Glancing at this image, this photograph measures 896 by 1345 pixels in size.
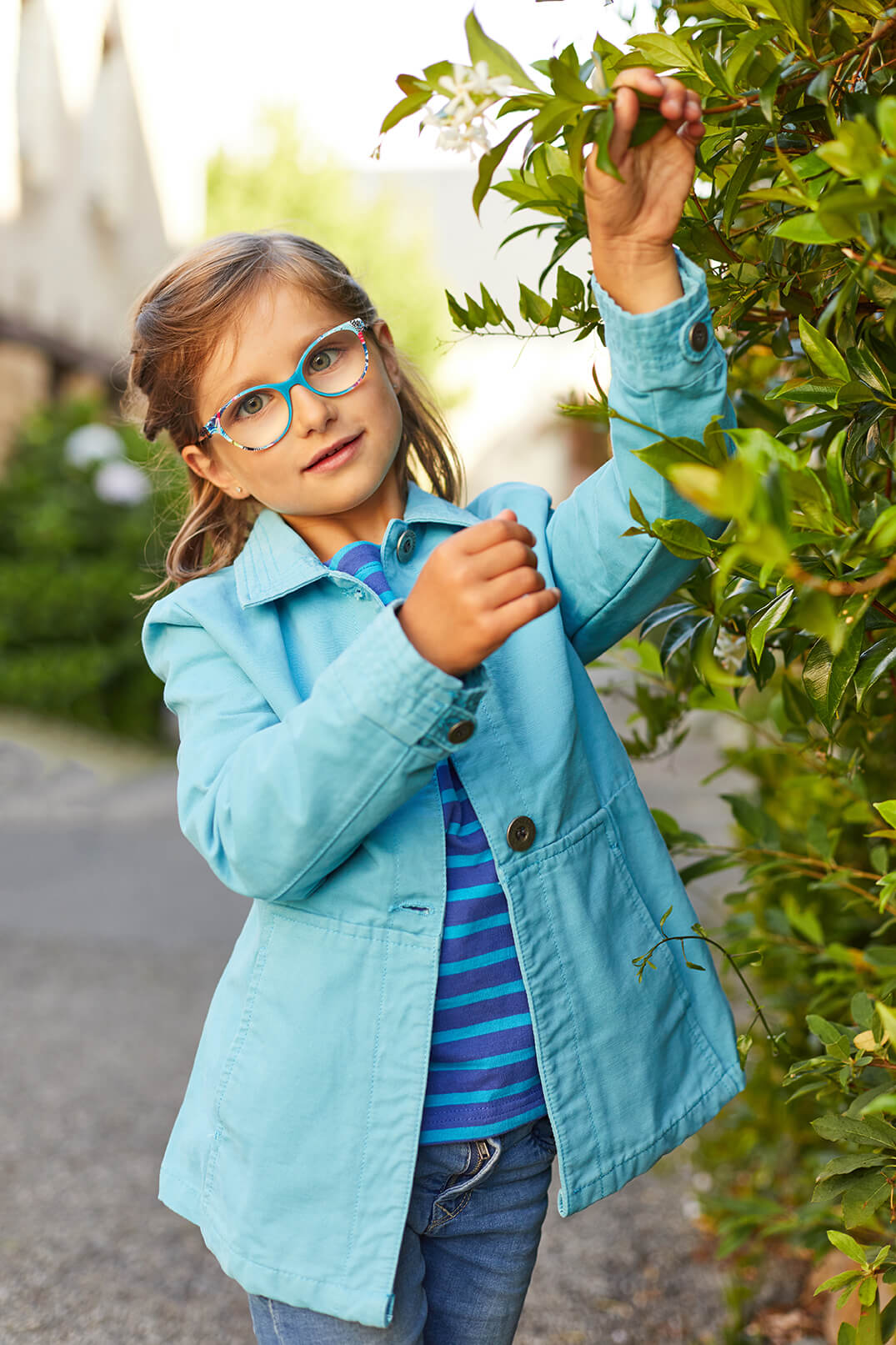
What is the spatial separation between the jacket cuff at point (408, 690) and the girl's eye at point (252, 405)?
44cm

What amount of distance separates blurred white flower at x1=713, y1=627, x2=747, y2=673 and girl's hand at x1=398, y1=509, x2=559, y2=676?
1.63 ft

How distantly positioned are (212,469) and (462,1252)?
1103mm

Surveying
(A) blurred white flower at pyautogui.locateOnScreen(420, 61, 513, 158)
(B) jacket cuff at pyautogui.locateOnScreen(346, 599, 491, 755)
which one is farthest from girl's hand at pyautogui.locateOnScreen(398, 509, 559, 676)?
(A) blurred white flower at pyautogui.locateOnScreen(420, 61, 513, 158)

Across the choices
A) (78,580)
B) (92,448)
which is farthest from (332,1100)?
(92,448)

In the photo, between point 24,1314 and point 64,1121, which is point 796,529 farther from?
point 64,1121

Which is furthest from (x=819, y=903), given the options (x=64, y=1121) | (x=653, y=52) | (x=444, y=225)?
(x=444, y=225)

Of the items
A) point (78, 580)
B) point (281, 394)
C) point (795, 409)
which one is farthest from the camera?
point (78, 580)

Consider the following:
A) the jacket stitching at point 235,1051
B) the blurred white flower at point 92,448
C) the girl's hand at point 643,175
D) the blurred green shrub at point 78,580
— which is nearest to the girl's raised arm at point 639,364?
the girl's hand at point 643,175

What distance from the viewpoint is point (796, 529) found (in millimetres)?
994

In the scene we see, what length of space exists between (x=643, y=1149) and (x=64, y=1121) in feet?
7.94

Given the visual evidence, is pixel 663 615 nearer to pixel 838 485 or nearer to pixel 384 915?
pixel 384 915

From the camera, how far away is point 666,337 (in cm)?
125

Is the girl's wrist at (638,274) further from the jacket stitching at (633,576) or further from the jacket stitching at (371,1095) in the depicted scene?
the jacket stitching at (371,1095)

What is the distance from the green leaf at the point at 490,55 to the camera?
1.04 m
